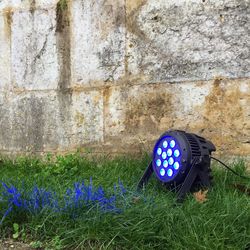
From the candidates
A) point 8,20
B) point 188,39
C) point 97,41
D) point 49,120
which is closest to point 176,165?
point 188,39

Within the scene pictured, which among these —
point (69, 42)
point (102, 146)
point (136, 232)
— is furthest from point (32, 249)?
point (69, 42)

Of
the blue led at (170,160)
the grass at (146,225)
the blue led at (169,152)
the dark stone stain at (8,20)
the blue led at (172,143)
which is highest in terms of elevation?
the dark stone stain at (8,20)

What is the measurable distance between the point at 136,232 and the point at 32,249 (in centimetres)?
49

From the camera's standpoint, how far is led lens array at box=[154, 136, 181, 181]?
2.65 m

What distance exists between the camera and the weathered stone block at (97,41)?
376cm

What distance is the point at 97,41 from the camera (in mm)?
3852

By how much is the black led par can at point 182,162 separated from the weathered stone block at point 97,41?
119cm

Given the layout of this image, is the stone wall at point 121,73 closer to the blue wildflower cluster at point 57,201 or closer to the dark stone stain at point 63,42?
the dark stone stain at point 63,42

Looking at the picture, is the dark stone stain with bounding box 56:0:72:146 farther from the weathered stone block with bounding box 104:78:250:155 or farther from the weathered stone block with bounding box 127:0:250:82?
the weathered stone block with bounding box 127:0:250:82

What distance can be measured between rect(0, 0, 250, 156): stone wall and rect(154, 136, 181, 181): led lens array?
0.72 metres

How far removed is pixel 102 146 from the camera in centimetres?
382

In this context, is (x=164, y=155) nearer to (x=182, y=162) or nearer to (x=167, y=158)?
(x=167, y=158)

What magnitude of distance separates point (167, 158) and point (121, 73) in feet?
4.04

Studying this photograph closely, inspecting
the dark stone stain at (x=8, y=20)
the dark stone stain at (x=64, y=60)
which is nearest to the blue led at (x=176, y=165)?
the dark stone stain at (x=64, y=60)
